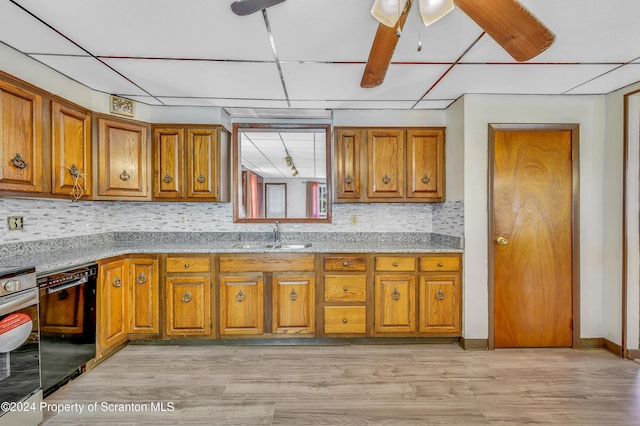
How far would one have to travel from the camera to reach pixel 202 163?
298 centimetres

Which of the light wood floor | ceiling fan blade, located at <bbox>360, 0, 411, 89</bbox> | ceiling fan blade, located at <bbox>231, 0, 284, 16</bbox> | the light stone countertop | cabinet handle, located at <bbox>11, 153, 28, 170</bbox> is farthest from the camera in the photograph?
the light stone countertop

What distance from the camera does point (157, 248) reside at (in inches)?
109

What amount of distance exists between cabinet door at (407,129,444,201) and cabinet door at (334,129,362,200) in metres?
0.51

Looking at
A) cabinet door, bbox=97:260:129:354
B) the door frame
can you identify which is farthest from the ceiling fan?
cabinet door, bbox=97:260:129:354

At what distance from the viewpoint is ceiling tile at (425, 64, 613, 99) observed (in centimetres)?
222

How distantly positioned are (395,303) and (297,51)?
85.3 inches

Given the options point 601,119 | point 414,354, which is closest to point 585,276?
point 601,119

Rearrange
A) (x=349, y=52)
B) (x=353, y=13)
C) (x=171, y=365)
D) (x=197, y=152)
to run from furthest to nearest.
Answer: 1. (x=197, y=152)
2. (x=171, y=365)
3. (x=349, y=52)
4. (x=353, y=13)

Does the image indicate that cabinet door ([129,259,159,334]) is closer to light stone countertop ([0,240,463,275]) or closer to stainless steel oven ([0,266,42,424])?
light stone countertop ([0,240,463,275])

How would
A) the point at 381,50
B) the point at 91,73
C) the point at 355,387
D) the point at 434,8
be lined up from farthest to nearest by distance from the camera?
the point at 91,73, the point at 355,387, the point at 381,50, the point at 434,8

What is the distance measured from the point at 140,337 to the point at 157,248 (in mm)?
781

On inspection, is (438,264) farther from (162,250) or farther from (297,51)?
(162,250)

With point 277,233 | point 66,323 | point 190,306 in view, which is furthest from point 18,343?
point 277,233

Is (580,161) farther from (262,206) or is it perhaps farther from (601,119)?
(262,206)
